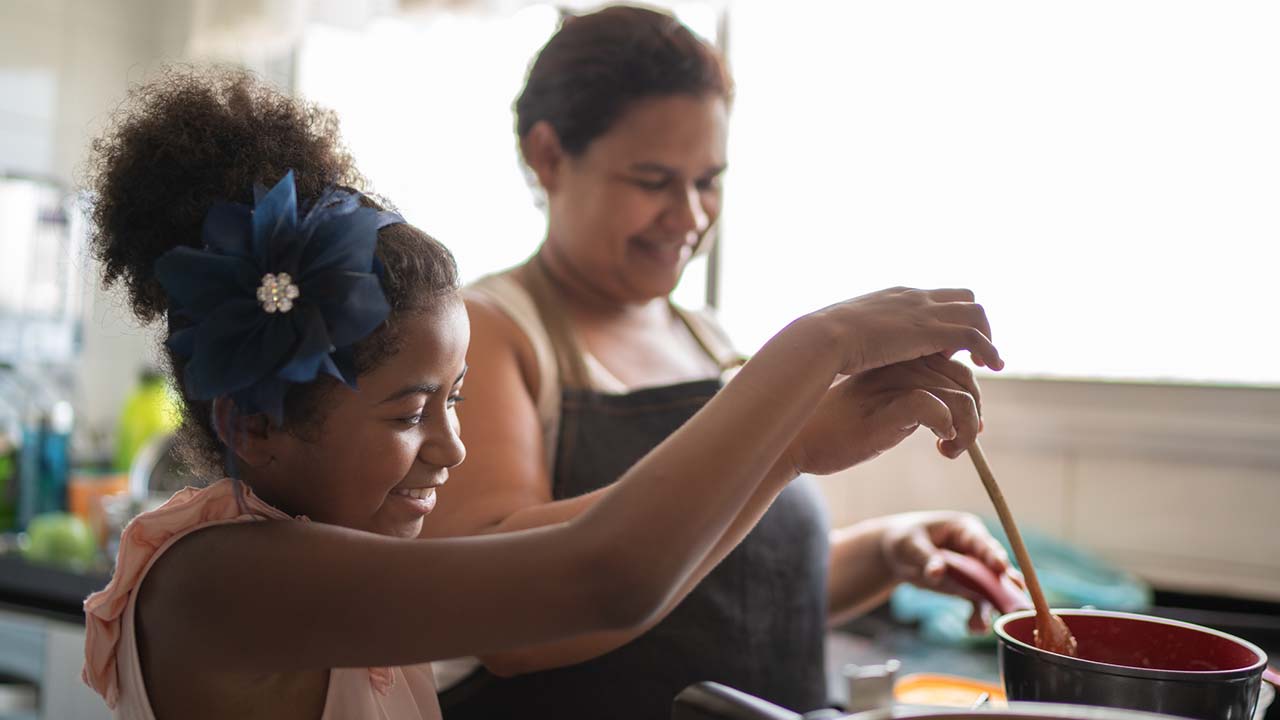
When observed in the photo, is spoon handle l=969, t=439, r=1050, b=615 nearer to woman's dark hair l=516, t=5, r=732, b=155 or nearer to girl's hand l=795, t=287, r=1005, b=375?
girl's hand l=795, t=287, r=1005, b=375

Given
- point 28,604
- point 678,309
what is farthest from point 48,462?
point 678,309

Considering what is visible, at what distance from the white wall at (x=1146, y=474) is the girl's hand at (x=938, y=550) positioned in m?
0.65

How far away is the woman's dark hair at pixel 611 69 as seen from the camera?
109cm

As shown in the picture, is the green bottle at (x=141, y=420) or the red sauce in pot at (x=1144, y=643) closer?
the red sauce in pot at (x=1144, y=643)

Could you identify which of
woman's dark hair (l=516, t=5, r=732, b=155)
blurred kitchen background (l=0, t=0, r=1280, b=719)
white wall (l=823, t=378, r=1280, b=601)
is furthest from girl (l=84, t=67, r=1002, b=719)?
white wall (l=823, t=378, r=1280, b=601)

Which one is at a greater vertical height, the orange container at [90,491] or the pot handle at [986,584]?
the pot handle at [986,584]

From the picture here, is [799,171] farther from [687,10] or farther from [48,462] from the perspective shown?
[48,462]

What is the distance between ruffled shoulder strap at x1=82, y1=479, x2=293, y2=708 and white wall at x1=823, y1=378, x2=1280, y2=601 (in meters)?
1.36

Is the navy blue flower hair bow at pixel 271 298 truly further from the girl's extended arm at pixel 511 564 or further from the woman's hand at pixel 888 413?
the woman's hand at pixel 888 413

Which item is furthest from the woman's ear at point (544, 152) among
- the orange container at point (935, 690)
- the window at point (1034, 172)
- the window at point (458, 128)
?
the window at point (458, 128)

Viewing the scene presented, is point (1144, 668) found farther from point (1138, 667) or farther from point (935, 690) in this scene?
point (935, 690)

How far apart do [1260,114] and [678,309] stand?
993 millimetres

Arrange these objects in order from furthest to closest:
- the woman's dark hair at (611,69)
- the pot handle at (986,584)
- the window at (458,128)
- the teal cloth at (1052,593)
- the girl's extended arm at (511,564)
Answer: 1. the window at (458,128)
2. the teal cloth at (1052,593)
3. the woman's dark hair at (611,69)
4. the pot handle at (986,584)
5. the girl's extended arm at (511,564)

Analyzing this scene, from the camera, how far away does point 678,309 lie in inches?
52.9
